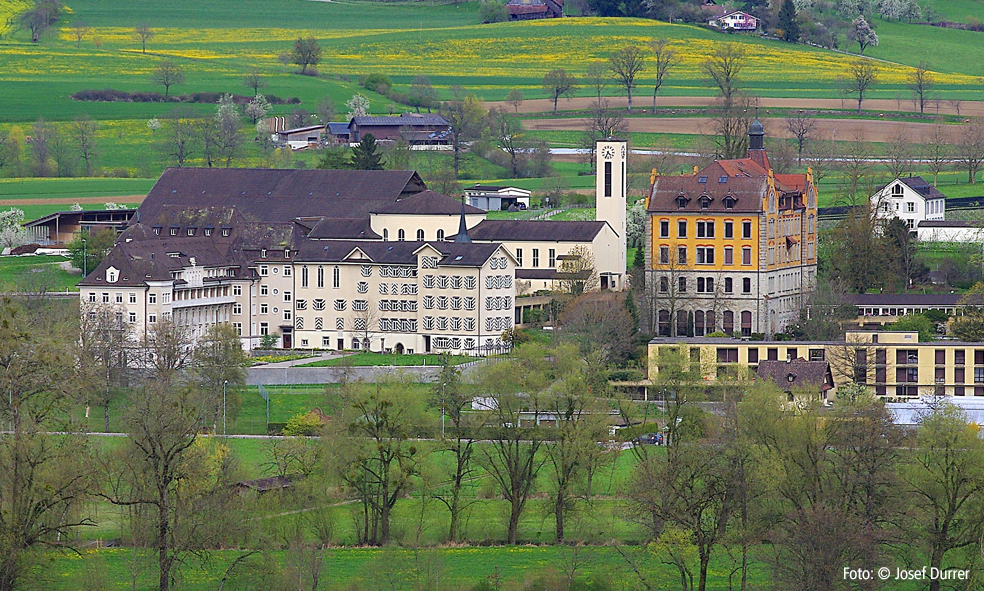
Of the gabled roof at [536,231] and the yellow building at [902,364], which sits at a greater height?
the gabled roof at [536,231]

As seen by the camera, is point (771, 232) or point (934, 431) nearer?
point (934, 431)

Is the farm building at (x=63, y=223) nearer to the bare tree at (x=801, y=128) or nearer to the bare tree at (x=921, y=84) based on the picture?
the bare tree at (x=801, y=128)

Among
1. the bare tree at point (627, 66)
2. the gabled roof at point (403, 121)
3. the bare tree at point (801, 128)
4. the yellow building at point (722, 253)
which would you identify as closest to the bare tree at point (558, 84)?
the bare tree at point (627, 66)

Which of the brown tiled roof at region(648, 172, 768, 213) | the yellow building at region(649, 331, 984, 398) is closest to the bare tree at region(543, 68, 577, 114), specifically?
the brown tiled roof at region(648, 172, 768, 213)

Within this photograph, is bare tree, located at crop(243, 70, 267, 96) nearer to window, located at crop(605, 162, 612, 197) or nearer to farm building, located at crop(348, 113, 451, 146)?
farm building, located at crop(348, 113, 451, 146)

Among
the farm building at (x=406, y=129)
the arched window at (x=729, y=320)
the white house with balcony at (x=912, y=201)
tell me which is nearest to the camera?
the arched window at (x=729, y=320)

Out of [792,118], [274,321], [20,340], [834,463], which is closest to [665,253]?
[274,321]

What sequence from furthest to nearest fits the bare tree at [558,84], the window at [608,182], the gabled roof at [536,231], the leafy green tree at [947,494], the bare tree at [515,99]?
the bare tree at [558,84]
the bare tree at [515,99]
the window at [608,182]
the gabled roof at [536,231]
the leafy green tree at [947,494]

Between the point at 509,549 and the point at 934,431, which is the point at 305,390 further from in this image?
the point at 934,431
